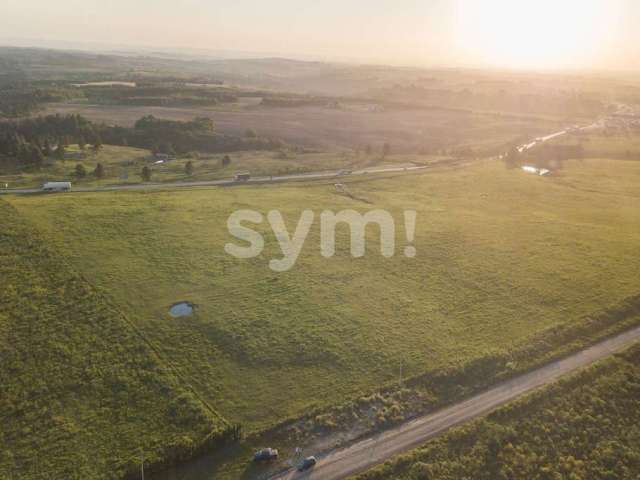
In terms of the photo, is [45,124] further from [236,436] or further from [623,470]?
[623,470]

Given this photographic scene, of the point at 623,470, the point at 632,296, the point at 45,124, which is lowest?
the point at 623,470

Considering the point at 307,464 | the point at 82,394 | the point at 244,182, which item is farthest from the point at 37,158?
the point at 307,464

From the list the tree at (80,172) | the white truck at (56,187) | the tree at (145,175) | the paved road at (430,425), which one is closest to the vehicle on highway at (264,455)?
the paved road at (430,425)

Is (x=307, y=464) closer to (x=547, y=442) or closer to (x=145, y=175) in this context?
(x=547, y=442)

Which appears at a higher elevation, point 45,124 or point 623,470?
point 45,124

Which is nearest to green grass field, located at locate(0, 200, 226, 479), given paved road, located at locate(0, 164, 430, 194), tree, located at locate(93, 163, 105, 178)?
paved road, located at locate(0, 164, 430, 194)

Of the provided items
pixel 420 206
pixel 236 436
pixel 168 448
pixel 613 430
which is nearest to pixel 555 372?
pixel 613 430
